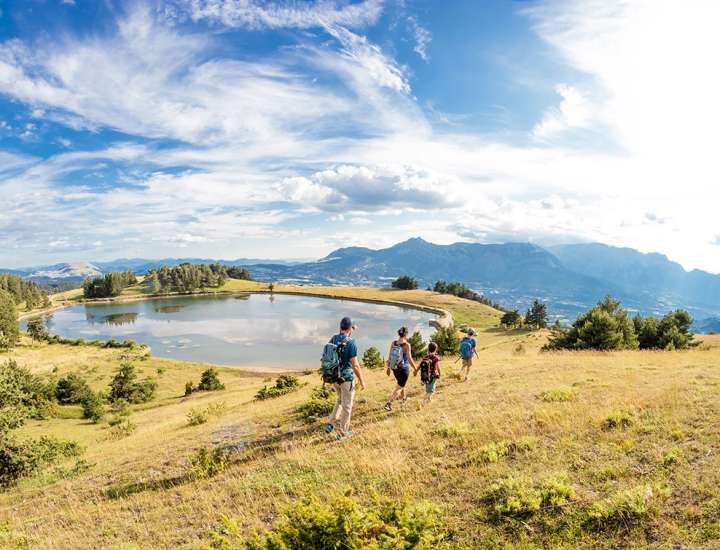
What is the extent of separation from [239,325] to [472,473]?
4372 inches

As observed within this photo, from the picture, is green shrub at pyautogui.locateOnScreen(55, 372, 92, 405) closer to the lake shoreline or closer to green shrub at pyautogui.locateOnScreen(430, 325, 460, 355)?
green shrub at pyautogui.locateOnScreen(430, 325, 460, 355)

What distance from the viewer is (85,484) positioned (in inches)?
500

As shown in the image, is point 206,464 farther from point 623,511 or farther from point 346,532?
point 623,511

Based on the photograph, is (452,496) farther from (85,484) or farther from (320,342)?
(320,342)

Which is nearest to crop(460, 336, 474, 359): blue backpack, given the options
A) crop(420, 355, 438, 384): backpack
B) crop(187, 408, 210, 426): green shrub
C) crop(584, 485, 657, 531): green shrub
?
crop(420, 355, 438, 384): backpack

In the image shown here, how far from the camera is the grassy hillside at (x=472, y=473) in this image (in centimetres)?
630

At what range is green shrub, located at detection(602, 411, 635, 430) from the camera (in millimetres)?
9664

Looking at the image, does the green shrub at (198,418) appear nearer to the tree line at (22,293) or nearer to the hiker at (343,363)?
the hiker at (343,363)

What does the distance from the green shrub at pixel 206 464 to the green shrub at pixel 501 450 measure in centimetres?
736

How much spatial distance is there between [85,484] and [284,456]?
7552 mm

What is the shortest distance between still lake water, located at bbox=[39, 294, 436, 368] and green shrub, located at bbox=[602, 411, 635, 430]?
61172 millimetres

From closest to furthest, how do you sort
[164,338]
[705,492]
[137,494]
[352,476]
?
1. [705,492]
2. [352,476]
3. [137,494]
4. [164,338]

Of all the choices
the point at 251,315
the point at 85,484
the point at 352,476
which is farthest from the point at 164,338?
the point at 352,476

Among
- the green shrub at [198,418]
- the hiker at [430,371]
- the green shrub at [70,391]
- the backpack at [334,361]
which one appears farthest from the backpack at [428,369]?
the green shrub at [70,391]
